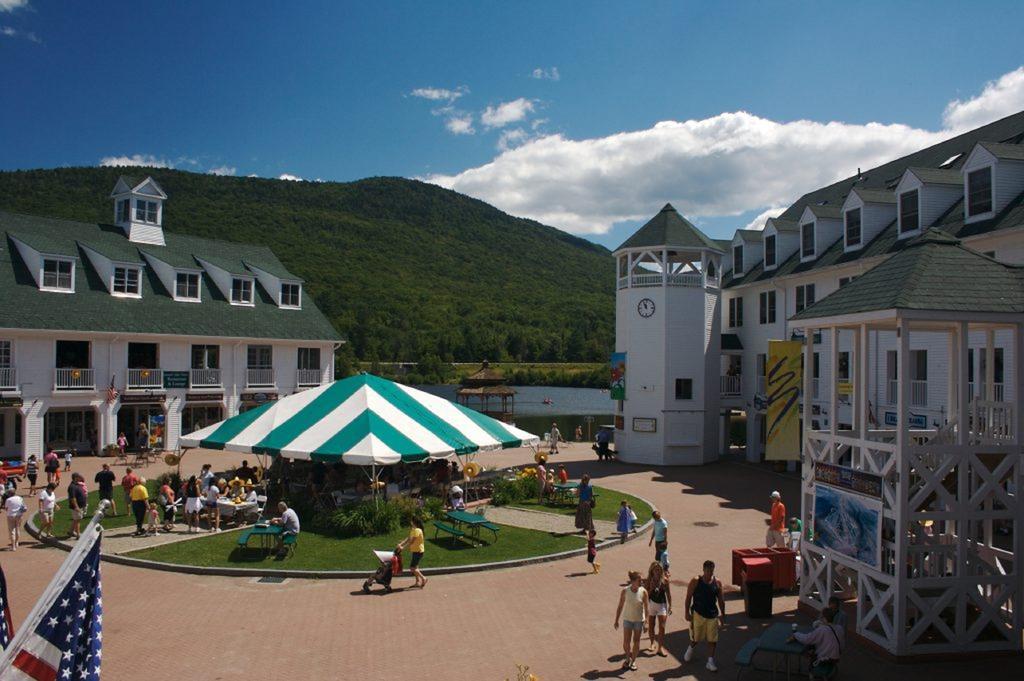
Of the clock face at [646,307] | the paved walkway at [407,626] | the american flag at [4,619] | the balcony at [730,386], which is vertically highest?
the clock face at [646,307]

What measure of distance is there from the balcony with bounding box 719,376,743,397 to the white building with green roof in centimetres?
2078

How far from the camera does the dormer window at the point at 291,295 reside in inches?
1688

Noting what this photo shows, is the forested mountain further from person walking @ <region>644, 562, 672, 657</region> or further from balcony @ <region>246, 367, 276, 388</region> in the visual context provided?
person walking @ <region>644, 562, 672, 657</region>

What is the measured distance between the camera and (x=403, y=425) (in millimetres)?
20250

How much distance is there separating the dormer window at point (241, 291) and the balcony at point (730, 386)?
80.3 feet

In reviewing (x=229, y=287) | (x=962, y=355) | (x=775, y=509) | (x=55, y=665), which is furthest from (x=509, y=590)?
(x=229, y=287)

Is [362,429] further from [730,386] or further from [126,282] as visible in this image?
[126,282]

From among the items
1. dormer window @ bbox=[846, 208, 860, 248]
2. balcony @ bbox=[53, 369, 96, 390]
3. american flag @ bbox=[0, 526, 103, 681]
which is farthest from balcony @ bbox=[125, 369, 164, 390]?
american flag @ bbox=[0, 526, 103, 681]

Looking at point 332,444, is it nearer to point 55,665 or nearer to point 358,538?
point 358,538

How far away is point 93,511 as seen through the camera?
2067 cm

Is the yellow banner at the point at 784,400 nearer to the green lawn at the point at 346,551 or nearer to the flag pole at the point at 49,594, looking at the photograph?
the green lawn at the point at 346,551

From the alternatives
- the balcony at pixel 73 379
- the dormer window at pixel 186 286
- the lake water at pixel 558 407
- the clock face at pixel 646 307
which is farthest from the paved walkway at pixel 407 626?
the lake water at pixel 558 407

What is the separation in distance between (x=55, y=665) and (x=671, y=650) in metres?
8.82

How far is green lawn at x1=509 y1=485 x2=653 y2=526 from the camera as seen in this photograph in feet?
68.4
